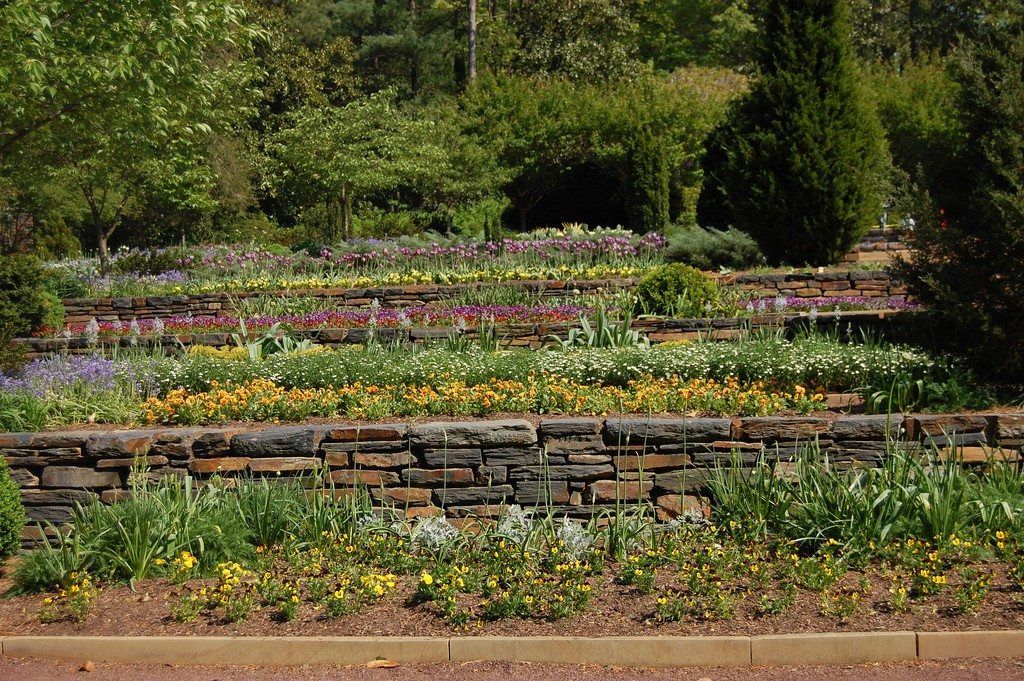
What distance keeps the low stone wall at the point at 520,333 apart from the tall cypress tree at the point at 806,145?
4.17 m

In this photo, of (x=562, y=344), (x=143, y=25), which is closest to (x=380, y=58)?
(x=143, y=25)

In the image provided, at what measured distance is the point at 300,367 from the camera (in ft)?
24.9

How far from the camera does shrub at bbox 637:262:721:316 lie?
1036 centimetres

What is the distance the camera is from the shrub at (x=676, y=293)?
1036 cm

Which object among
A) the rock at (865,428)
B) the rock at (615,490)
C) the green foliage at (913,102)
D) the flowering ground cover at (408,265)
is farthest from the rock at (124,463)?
the green foliage at (913,102)

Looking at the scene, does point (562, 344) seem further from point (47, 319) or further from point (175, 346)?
point (47, 319)

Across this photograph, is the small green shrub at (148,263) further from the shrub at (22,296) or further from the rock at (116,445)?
the rock at (116,445)

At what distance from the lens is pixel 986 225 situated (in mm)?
6453

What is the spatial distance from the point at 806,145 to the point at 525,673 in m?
11.1

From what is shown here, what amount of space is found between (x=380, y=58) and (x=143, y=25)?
28.8 metres

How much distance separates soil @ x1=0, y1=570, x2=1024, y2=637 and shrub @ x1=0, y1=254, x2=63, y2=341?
768cm

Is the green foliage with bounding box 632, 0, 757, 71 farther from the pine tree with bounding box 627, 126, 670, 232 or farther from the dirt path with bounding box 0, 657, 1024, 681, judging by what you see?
the dirt path with bounding box 0, 657, 1024, 681

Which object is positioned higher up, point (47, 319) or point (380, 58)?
point (380, 58)

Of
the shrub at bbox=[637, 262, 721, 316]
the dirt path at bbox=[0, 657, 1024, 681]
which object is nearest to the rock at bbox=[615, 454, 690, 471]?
the dirt path at bbox=[0, 657, 1024, 681]
